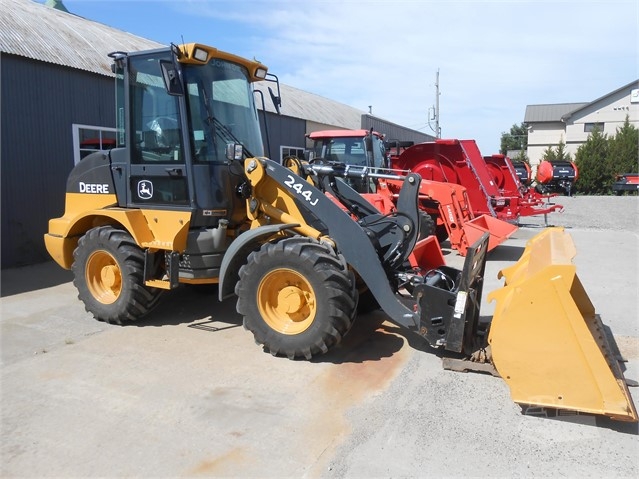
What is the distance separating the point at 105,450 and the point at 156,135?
3.13 meters

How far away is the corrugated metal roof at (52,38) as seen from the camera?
855 centimetres

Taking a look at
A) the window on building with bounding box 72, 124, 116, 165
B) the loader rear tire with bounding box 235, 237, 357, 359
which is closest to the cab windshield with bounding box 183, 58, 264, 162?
the loader rear tire with bounding box 235, 237, 357, 359

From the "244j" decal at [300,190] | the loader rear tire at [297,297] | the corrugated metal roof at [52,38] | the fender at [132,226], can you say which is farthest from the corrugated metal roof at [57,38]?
the loader rear tire at [297,297]

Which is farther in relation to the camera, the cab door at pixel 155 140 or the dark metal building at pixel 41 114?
the dark metal building at pixel 41 114

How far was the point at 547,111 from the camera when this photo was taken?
152 feet

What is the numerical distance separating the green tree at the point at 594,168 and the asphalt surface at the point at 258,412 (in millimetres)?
27133

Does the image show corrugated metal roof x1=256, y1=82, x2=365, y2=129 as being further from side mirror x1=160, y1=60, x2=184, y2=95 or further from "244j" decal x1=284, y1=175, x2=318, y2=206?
"244j" decal x1=284, y1=175, x2=318, y2=206

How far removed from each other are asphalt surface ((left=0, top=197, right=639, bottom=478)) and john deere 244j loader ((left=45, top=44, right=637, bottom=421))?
11.9 inches

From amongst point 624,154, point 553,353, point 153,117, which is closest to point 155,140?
point 153,117

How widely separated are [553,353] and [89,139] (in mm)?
8892

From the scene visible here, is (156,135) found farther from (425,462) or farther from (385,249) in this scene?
(425,462)

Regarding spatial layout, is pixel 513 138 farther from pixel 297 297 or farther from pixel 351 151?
pixel 297 297

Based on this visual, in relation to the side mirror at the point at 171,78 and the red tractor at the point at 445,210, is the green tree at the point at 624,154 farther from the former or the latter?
the side mirror at the point at 171,78

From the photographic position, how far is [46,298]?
672cm
